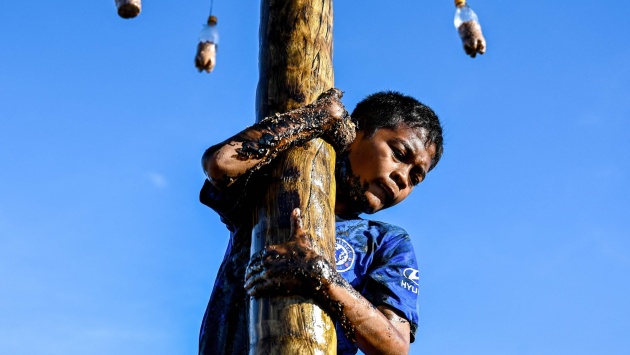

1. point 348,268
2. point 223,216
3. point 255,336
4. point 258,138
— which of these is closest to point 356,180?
point 348,268

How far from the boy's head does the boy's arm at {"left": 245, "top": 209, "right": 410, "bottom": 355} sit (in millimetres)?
1104

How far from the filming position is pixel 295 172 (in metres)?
3.11

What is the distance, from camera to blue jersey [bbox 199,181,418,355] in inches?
135

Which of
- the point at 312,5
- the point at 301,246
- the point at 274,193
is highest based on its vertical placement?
the point at 312,5

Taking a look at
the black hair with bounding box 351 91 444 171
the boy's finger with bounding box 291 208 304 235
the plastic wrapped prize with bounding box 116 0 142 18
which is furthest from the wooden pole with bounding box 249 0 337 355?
the black hair with bounding box 351 91 444 171

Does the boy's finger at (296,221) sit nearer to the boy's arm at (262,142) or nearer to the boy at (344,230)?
the boy at (344,230)

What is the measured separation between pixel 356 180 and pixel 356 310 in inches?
48.5

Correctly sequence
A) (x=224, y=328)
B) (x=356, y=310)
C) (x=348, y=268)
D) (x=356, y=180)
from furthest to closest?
(x=356, y=180) < (x=348, y=268) < (x=224, y=328) < (x=356, y=310)

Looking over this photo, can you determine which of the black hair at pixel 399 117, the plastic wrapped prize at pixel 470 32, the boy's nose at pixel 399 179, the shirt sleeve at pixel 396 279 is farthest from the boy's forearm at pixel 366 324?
the plastic wrapped prize at pixel 470 32

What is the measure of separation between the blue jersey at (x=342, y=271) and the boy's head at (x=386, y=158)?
181 millimetres

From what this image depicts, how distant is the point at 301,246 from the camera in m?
2.86

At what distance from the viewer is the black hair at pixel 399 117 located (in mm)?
4418

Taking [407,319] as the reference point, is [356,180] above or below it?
above

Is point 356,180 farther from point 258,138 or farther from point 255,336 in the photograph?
point 255,336
